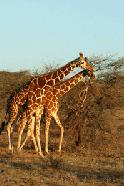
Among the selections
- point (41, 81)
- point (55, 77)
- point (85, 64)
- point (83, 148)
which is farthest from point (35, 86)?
point (83, 148)

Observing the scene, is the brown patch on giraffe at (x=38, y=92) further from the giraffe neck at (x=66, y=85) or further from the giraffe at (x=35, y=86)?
the giraffe neck at (x=66, y=85)

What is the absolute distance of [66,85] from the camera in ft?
51.1

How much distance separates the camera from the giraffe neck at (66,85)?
15.5 metres

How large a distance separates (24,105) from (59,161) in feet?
11.1

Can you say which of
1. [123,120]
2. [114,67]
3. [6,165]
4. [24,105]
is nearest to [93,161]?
[6,165]

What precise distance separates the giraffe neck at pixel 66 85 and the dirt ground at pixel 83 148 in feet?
2.37

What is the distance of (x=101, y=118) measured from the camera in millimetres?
16484

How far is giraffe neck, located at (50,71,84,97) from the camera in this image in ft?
51.0

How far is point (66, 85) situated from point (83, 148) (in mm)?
1972

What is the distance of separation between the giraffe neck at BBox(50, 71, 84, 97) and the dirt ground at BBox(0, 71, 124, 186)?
72 cm

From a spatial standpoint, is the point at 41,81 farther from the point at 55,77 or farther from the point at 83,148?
the point at 83,148

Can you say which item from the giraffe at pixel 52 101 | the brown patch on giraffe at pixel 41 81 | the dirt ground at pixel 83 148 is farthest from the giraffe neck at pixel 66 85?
the dirt ground at pixel 83 148

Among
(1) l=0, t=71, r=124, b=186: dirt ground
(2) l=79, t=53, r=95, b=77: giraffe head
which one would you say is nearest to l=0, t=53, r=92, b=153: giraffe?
(2) l=79, t=53, r=95, b=77: giraffe head

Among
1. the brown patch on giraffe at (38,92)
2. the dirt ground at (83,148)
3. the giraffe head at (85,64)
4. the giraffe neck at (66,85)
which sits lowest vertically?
the dirt ground at (83,148)
